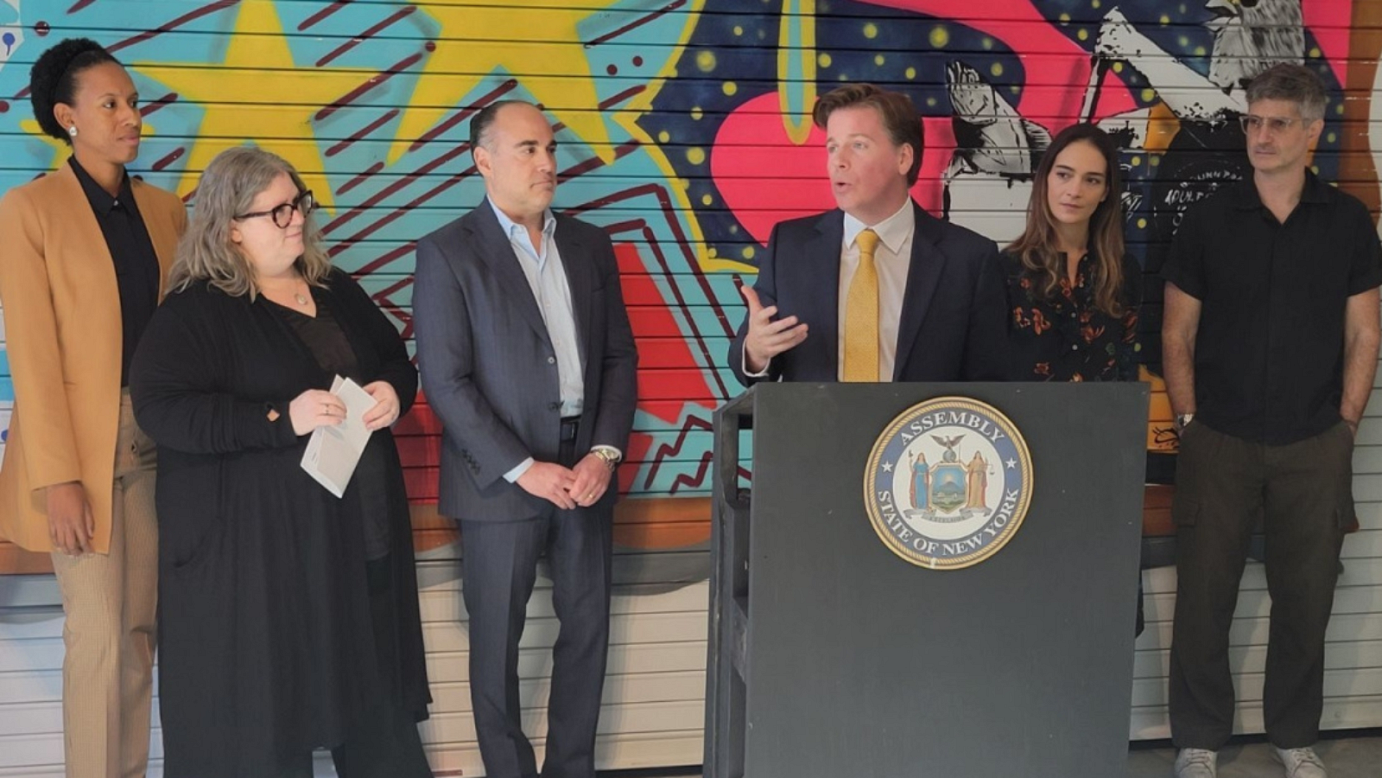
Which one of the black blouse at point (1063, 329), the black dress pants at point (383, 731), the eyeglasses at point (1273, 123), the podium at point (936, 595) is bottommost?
the black dress pants at point (383, 731)

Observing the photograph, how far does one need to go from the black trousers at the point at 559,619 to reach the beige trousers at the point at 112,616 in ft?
2.90

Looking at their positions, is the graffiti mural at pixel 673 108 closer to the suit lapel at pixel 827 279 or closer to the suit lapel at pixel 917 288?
the suit lapel at pixel 827 279

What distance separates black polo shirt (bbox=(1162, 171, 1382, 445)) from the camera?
3924mm

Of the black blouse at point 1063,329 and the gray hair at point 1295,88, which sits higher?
the gray hair at point 1295,88

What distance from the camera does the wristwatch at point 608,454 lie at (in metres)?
3.58

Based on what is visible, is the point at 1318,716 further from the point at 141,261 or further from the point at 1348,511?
the point at 141,261

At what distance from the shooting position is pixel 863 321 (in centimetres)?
294

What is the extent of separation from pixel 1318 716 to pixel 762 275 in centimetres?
254

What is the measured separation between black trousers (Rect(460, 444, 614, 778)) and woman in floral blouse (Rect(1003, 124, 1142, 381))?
137 cm

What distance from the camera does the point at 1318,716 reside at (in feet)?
13.5

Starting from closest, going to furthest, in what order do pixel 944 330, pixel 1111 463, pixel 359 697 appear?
pixel 1111 463, pixel 944 330, pixel 359 697

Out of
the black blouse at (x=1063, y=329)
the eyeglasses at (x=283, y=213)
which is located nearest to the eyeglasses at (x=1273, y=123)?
the black blouse at (x=1063, y=329)

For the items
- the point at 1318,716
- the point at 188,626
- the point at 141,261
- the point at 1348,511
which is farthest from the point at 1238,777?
the point at 141,261

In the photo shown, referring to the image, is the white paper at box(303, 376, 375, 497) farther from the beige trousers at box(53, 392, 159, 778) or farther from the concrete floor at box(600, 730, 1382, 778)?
the concrete floor at box(600, 730, 1382, 778)
